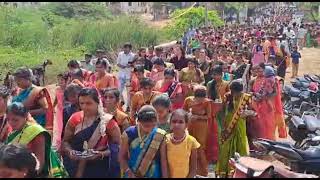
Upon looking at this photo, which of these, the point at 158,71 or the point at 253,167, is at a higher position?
the point at 253,167

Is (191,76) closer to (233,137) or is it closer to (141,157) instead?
(233,137)

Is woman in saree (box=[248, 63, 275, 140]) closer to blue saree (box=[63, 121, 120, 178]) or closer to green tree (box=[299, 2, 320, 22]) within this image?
blue saree (box=[63, 121, 120, 178])

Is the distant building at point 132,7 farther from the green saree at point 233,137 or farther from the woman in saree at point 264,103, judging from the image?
the green saree at point 233,137

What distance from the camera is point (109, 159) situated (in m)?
4.89

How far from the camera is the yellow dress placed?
4746 millimetres

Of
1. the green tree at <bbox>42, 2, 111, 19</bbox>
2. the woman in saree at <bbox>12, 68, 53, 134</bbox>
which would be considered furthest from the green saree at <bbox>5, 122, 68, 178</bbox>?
the green tree at <bbox>42, 2, 111, 19</bbox>

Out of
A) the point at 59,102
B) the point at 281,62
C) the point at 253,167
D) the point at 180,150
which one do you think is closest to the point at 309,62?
the point at 281,62

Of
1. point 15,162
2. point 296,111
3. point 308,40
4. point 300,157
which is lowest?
point 308,40

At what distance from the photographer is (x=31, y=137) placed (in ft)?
14.5

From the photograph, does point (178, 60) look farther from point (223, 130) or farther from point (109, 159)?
point (109, 159)

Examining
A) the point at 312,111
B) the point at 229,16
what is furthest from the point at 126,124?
the point at 229,16

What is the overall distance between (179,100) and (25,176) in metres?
4.32

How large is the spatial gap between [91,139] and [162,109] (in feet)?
2.96

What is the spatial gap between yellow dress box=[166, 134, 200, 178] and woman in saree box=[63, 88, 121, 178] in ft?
1.42
